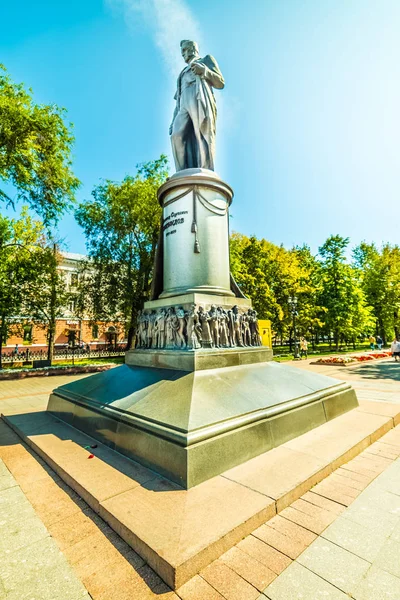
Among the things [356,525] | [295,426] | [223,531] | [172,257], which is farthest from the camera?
[172,257]

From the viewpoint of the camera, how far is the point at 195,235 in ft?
23.6

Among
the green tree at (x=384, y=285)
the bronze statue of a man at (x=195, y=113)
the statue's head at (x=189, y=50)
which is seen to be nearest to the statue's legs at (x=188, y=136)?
the bronze statue of a man at (x=195, y=113)

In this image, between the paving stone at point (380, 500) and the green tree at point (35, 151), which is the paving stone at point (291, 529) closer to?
the paving stone at point (380, 500)

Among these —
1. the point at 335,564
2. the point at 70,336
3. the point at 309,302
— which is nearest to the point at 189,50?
the point at 335,564

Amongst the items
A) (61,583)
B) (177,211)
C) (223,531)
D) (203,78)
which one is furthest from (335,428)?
(203,78)

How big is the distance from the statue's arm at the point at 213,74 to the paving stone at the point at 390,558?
10.1 meters

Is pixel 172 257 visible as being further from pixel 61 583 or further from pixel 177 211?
pixel 61 583

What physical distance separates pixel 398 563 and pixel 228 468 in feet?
5.95

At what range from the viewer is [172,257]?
743 centimetres

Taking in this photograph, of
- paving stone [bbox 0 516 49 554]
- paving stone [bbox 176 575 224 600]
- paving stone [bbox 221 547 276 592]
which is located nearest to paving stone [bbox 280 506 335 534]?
paving stone [bbox 221 547 276 592]

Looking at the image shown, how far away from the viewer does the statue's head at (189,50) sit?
8.76 meters

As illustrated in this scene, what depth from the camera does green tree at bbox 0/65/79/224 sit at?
14.7 meters

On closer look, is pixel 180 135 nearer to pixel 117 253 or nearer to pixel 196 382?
pixel 196 382

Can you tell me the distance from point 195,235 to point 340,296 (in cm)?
3207
